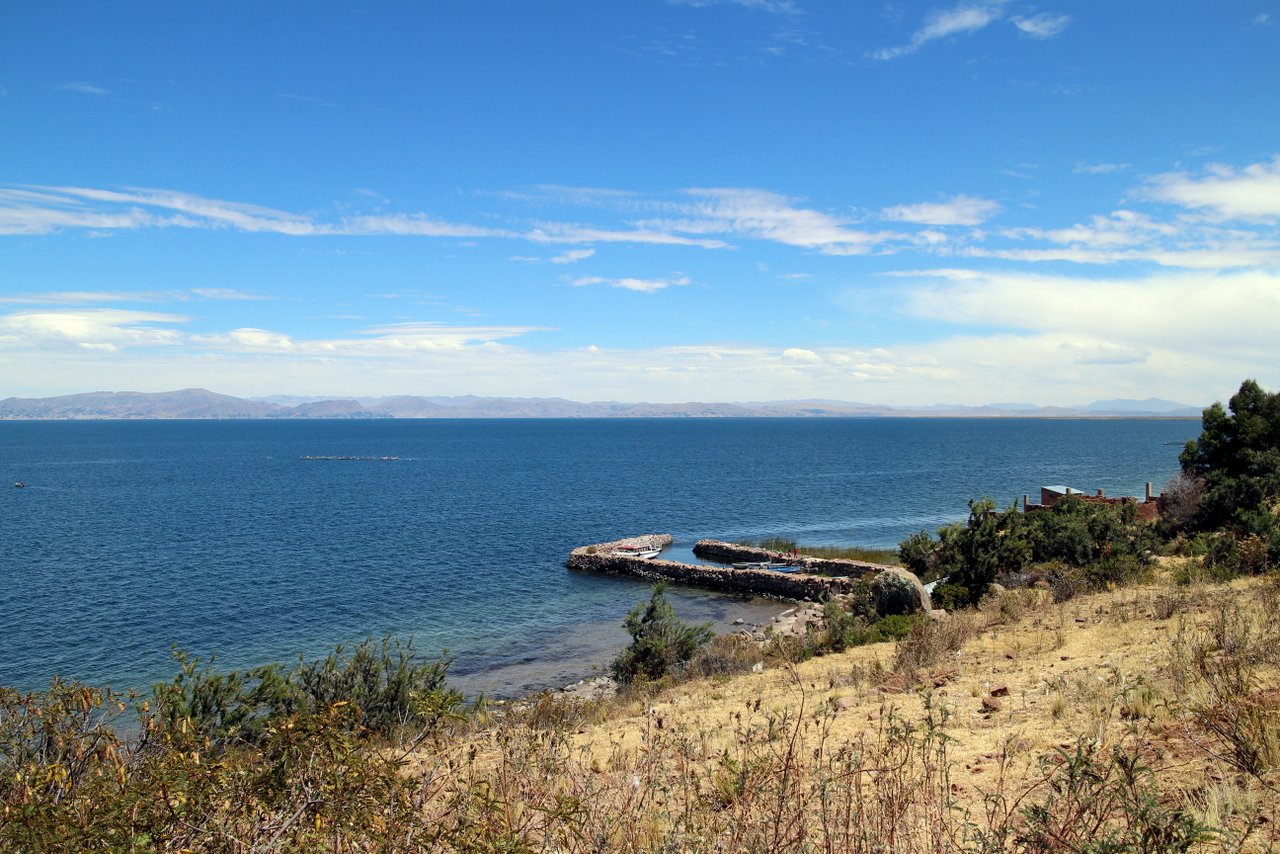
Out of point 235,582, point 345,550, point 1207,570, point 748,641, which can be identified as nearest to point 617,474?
point 345,550

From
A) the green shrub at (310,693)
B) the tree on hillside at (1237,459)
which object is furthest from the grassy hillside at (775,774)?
the tree on hillside at (1237,459)

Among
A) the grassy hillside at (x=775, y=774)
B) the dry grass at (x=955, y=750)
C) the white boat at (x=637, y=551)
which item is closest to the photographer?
the grassy hillside at (x=775, y=774)

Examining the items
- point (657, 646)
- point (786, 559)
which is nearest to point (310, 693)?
point (657, 646)

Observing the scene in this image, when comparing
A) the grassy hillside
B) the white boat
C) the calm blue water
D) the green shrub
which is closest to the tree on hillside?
the calm blue water

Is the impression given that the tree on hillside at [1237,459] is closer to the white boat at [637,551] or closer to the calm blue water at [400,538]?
the calm blue water at [400,538]

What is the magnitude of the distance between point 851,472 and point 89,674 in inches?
3294

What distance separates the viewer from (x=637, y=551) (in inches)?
1839

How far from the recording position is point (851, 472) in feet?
313

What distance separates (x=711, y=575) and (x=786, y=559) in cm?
465

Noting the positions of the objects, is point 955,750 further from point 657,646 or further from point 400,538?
point 400,538

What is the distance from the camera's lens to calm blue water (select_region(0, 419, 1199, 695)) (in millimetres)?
28578

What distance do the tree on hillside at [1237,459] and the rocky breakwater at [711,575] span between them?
1421 centimetres

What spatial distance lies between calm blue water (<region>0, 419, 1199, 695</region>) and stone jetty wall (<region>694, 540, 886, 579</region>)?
5.09 metres

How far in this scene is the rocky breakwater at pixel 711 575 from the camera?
37938 millimetres
